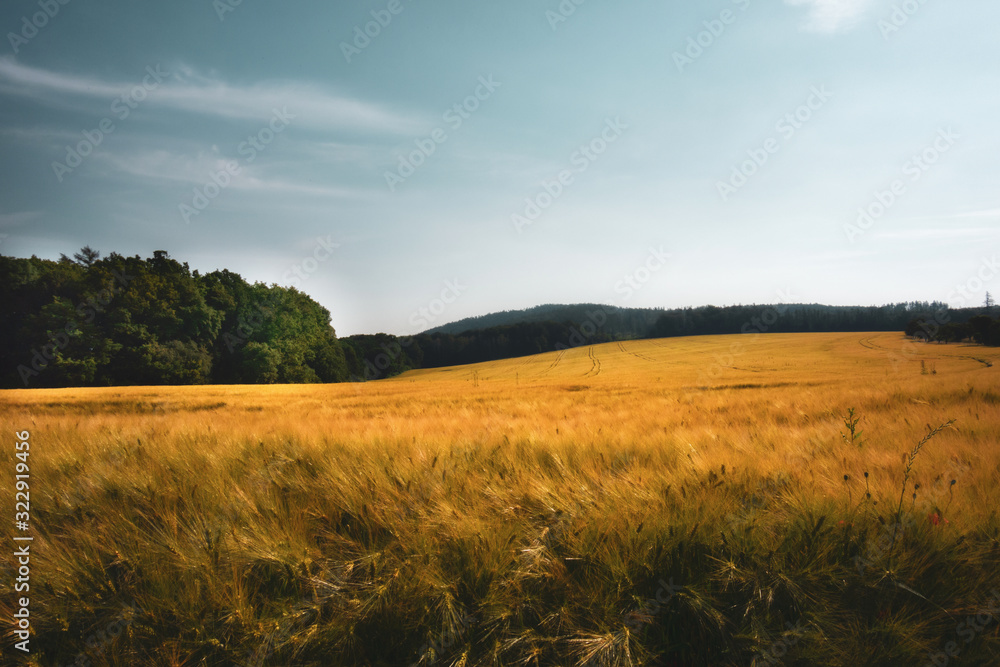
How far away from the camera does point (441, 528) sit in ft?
5.85

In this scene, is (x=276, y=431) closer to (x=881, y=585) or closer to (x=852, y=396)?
(x=881, y=585)

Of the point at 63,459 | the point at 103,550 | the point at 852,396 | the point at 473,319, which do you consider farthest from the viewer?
the point at 473,319

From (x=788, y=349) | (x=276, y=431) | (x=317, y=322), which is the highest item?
(x=317, y=322)

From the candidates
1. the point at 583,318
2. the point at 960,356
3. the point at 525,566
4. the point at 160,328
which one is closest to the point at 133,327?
the point at 160,328

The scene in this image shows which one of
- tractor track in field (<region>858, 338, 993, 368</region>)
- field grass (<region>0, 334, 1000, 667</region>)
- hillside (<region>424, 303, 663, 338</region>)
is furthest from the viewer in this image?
hillside (<region>424, 303, 663, 338</region>)

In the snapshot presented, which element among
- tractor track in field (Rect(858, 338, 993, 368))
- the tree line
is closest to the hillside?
tractor track in field (Rect(858, 338, 993, 368))

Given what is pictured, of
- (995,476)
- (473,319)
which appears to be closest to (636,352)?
(995,476)

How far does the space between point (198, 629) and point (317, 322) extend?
51.1m
